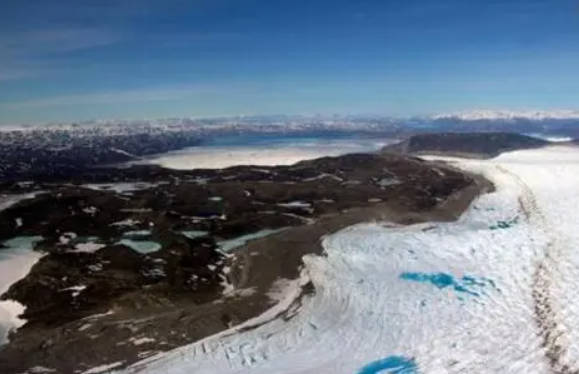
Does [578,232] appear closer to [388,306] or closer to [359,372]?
[388,306]

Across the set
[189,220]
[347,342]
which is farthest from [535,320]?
[189,220]

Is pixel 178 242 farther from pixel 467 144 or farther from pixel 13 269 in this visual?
pixel 467 144

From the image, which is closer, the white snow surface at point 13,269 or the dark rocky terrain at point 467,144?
the white snow surface at point 13,269

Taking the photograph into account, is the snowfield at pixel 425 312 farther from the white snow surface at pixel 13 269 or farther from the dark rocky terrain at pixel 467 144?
the dark rocky terrain at pixel 467 144

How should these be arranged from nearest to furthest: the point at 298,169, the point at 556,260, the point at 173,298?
the point at 173,298 → the point at 556,260 → the point at 298,169

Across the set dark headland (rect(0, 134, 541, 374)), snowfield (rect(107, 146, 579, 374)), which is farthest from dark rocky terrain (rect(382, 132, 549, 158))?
snowfield (rect(107, 146, 579, 374))

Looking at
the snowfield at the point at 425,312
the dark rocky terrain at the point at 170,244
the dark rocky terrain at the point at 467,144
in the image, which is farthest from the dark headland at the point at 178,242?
the dark rocky terrain at the point at 467,144
